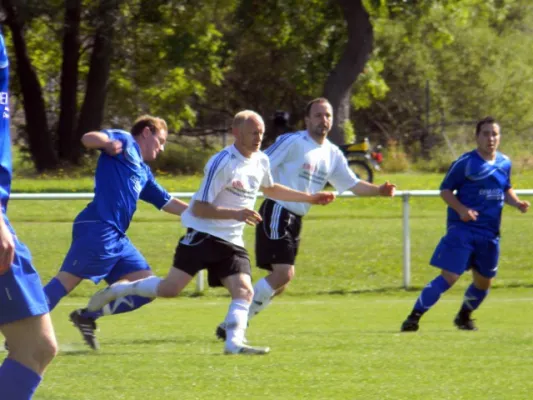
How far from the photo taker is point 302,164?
9.11 m

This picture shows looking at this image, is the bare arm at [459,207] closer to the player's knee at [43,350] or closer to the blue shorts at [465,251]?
the blue shorts at [465,251]

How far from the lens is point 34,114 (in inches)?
1243

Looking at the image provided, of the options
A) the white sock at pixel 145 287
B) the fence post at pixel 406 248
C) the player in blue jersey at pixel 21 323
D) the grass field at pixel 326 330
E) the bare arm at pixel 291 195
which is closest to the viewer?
the player in blue jersey at pixel 21 323

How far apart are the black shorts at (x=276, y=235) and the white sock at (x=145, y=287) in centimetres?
136

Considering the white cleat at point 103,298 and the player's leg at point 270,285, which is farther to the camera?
the player's leg at point 270,285

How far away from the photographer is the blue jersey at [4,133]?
4.05 m

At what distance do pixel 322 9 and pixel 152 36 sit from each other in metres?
5.10

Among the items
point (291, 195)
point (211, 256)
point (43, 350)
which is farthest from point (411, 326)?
point (43, 350)

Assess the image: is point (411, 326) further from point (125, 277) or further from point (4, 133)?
point (4, 133)

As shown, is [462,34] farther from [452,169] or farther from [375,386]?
[375,386]

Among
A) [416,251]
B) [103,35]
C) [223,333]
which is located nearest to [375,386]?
[223,333]

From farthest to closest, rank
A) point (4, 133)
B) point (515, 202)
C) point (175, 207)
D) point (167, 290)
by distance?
point (515, 202), point (175, 207), point (167, 290), point (4, 133)

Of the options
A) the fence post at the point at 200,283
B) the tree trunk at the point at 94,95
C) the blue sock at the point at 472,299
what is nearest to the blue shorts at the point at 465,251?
the blue sock at the point at 472,299

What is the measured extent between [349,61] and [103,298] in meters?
23.3
